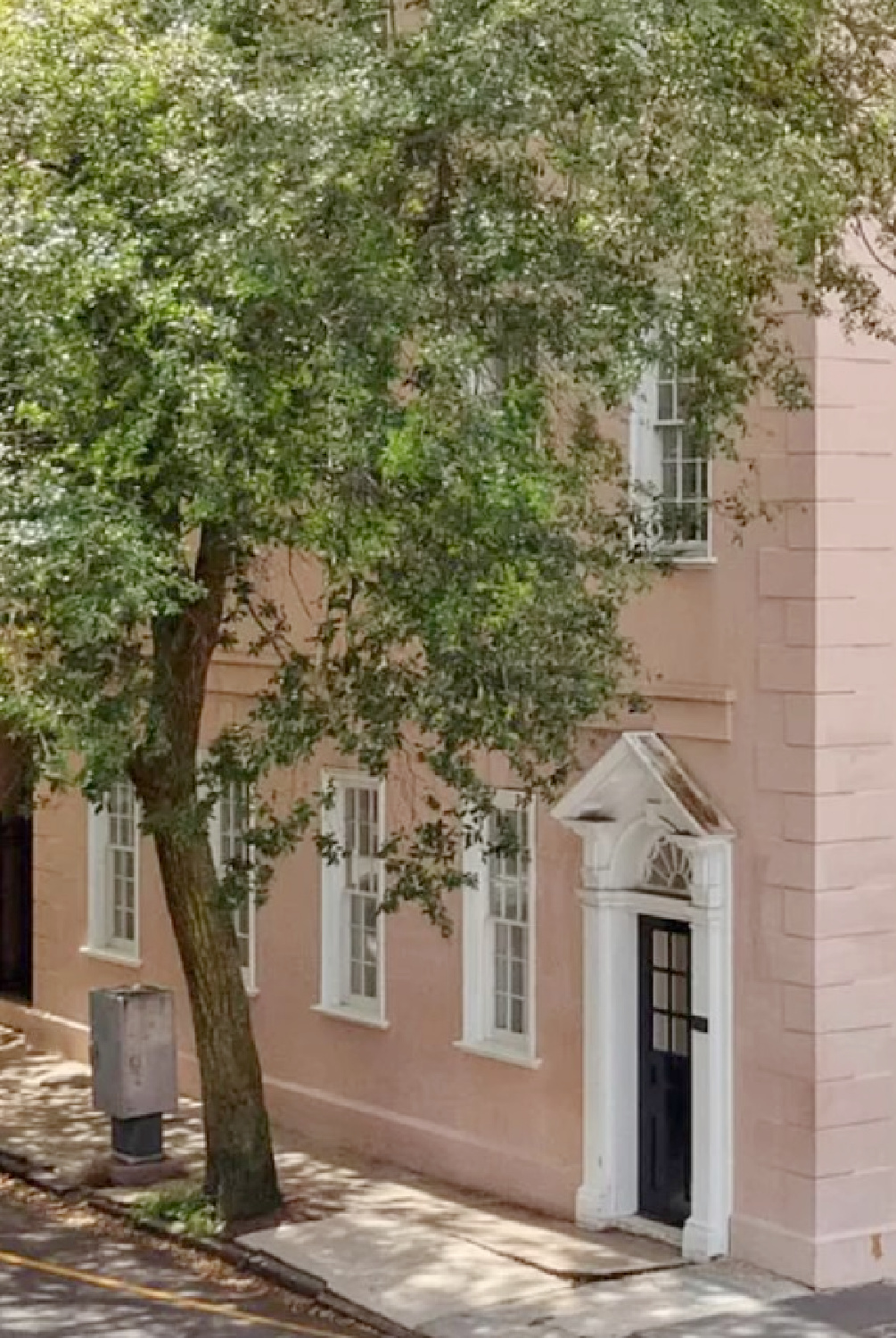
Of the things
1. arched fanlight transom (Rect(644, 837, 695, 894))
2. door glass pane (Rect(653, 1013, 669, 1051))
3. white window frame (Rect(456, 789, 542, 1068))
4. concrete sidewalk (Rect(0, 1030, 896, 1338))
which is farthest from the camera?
white window frame (Rect(456, 789, 542, 1068))

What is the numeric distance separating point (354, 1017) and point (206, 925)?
331cm

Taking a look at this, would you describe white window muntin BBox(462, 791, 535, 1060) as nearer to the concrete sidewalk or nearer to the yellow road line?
the concrete sidewalk

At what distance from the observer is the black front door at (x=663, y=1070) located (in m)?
17.6

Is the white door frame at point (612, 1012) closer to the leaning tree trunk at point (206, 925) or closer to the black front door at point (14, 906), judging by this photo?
the leaning tree trunk at point (206, 925)

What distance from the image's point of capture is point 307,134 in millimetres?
14078

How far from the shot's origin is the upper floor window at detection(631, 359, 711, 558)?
16.9 metres

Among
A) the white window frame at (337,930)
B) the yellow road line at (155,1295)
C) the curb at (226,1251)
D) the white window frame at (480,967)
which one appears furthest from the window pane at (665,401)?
the yellow road line at (155,1295)

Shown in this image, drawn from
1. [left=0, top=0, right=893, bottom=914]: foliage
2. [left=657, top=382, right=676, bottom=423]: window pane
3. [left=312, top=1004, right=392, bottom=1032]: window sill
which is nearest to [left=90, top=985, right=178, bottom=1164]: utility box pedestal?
[left=312, top=1004, right=392, bottom=1032]: window sill

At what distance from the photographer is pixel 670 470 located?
17.7m

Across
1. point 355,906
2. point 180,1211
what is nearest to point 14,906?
point 355,906

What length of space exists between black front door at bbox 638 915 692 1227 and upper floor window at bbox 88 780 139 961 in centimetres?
732

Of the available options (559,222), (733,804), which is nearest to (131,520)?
(559,222)

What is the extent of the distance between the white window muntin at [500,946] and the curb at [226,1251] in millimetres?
2621

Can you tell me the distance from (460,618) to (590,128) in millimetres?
2779
